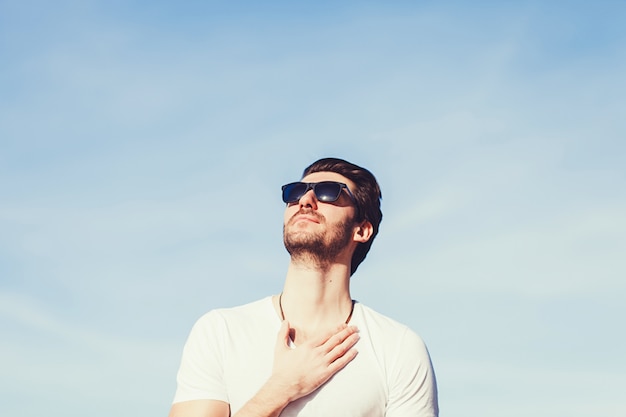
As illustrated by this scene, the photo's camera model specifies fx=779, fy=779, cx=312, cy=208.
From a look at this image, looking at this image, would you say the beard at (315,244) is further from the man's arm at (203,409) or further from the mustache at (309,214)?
the man's arm at (203,409)

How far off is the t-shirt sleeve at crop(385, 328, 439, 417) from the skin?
0.55m

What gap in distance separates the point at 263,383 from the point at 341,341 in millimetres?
1003

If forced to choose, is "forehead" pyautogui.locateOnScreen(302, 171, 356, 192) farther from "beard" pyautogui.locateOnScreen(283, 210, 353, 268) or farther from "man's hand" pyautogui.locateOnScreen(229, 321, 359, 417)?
"man's hand" pyautogui.locateOnScreen(229, 321, 359, 417)

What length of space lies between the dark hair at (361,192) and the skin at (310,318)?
0.12 m

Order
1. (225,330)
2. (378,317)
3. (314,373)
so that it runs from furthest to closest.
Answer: (378,317), (225,330), (314,373)

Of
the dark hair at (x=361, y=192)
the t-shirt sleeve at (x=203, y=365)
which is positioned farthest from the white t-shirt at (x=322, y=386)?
the dark hair at (x=361, y=192)

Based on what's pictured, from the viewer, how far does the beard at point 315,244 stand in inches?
357

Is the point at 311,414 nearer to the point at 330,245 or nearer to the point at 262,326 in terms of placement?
the point at 262,326

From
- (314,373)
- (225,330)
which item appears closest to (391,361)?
(314,373)

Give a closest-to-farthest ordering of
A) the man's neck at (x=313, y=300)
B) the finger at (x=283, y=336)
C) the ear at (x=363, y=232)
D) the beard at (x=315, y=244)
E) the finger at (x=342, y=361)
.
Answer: the finger at (x=342, y=361)
the finger at (x=283, y=336)
the man's neck at (x=313, y=300)
the beard at (x=315, y=244)
the ear at (x=363, y=232)

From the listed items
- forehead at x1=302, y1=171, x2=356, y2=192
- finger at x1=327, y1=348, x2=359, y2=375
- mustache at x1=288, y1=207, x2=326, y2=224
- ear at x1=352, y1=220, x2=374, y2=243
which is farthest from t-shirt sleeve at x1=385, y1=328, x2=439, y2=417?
forehead at x1=302, y1=171, x2=356, y2=192

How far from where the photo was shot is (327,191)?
9570 mm

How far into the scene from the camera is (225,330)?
28.5 feet

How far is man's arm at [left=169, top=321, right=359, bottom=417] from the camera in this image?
25.8 feet
